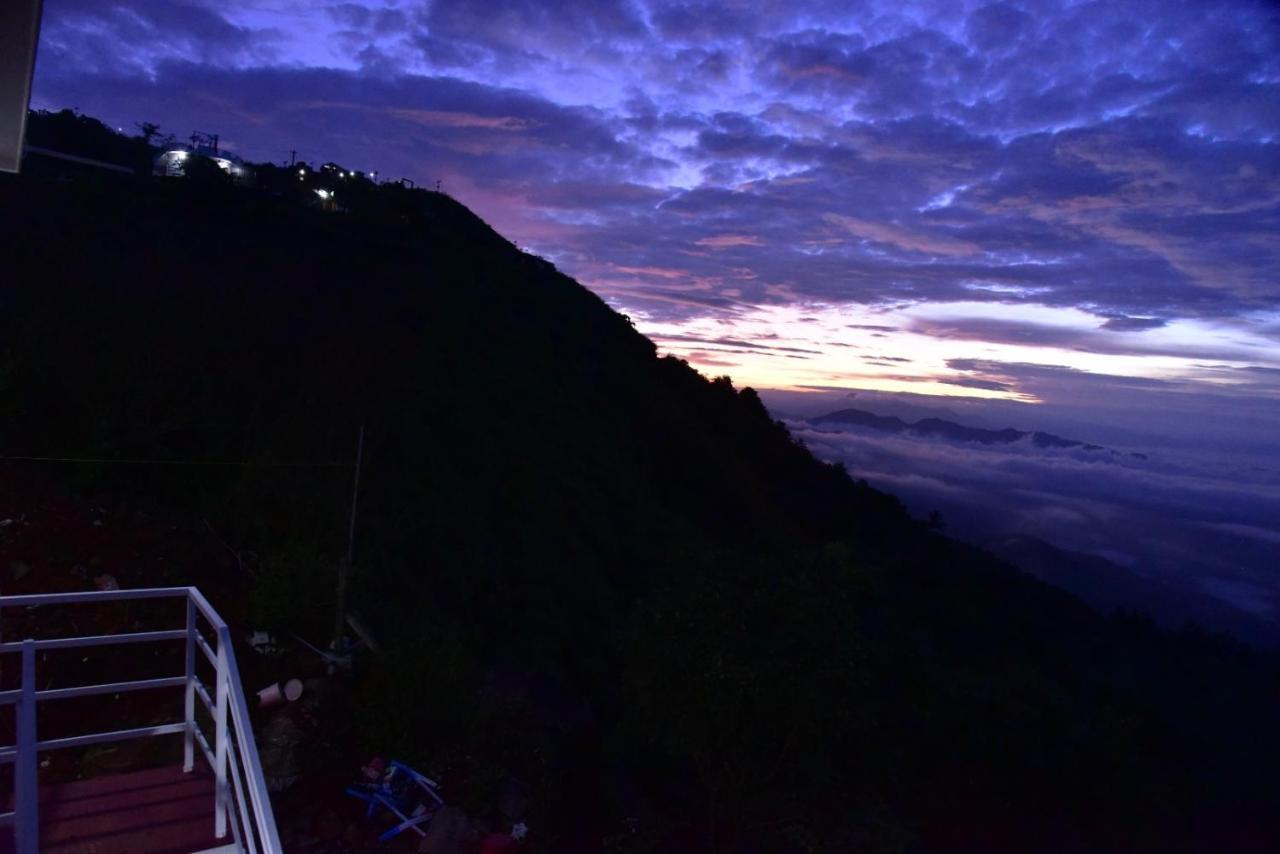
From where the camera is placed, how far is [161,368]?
13547mm

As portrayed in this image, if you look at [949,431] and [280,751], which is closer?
[280,751]

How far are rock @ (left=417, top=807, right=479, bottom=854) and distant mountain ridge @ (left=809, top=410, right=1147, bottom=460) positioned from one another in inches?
6155

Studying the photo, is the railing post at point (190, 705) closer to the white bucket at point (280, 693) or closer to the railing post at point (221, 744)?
the railing post at point (221, 744)

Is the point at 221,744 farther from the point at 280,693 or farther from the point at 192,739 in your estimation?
the point at 280,693

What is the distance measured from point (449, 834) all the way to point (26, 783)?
16.8 feet

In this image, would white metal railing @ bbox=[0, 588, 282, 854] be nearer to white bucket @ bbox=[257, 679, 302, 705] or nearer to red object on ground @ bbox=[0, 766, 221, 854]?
red object on ground @ bbox=[0, 766, 221, 854]

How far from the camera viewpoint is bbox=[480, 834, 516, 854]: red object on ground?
6.28 metres

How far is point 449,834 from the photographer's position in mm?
6262

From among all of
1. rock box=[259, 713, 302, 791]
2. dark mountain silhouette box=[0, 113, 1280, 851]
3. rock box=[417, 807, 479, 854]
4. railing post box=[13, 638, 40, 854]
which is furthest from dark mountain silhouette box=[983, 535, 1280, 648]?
railing post box=[13, 638, 40, 854]

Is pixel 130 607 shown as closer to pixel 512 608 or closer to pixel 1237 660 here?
pixel 512 608

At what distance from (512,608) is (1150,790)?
37.7 ft

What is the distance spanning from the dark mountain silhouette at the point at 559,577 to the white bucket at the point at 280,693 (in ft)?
1.20

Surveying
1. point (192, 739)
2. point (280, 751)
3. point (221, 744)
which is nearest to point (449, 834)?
point (280, 751)

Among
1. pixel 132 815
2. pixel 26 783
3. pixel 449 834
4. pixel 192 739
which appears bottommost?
pixel 449 834
